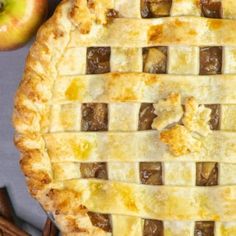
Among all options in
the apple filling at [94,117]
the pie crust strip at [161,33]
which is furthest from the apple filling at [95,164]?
the pie crust strip at [161,33]

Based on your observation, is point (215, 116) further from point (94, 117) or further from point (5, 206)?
point (5, 206)

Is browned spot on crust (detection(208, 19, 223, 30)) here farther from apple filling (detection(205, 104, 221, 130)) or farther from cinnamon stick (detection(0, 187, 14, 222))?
cinnamon stick (detection(0, 187, 14, 222))

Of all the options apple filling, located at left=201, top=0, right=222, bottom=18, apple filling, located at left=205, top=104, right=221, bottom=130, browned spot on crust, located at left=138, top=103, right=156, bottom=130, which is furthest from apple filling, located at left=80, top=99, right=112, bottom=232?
apple filling, located at left=201, top=0, right=222, bottom=18

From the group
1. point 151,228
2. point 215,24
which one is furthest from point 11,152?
point 215,24

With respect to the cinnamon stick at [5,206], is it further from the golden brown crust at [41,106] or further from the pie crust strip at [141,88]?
the pie crust strip at [141,88]

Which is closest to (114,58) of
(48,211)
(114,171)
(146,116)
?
(146,116)

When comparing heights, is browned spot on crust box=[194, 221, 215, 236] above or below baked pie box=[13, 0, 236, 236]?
below
